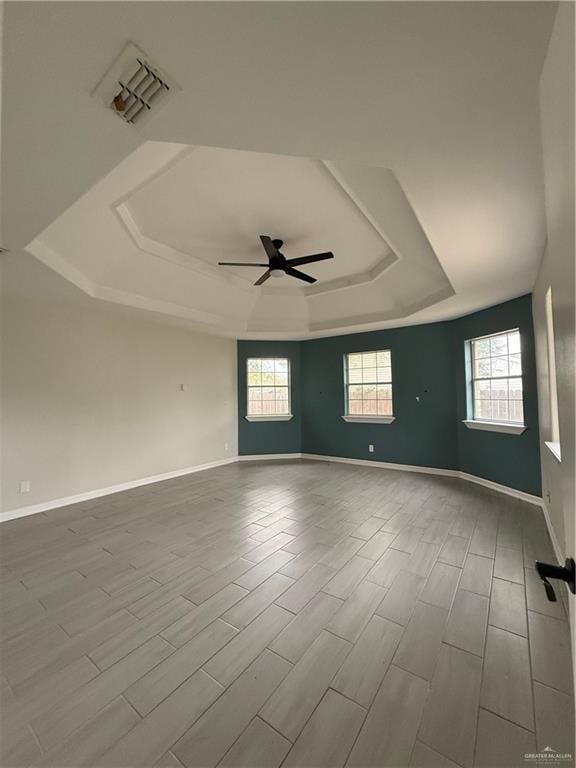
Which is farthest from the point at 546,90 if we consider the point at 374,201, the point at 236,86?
the point at 374,201

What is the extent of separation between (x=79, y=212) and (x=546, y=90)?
328 centimetres

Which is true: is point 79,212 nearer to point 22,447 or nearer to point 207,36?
point 207,36

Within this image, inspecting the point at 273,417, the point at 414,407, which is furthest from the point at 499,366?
the point at 273,417

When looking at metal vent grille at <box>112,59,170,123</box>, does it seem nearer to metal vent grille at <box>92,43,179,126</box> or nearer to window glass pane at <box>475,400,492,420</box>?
metal vent grille at <box>92,43,179,126</box>

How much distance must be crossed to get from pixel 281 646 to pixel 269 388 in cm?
504

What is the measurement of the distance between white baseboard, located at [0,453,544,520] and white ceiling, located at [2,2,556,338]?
278cm

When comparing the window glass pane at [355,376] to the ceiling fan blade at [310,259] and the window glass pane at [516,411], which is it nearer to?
the window glass pane at [516,411]

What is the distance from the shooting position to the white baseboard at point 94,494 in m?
3.39

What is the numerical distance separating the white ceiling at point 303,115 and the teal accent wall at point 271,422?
3570 millimetres

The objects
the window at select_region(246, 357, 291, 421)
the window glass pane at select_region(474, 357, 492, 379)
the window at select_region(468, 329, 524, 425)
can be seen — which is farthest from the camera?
the window at select_region(246, 357, 291, 421)

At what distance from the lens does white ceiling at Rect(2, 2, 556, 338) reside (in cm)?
96

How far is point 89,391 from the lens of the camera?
4.09 metres

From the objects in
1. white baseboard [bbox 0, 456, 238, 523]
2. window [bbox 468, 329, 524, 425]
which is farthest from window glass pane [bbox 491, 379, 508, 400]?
white baseboard [bbox 0, 456, 238, 523]

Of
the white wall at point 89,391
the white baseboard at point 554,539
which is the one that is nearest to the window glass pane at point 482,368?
the white baseboard at point 554,539
